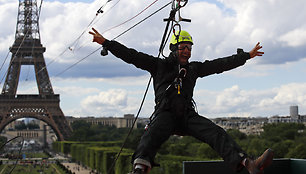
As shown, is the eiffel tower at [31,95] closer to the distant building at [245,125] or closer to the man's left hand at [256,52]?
the distant building at [245,125]

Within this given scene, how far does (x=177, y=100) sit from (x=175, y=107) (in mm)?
72

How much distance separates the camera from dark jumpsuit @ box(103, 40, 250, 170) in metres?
4.72

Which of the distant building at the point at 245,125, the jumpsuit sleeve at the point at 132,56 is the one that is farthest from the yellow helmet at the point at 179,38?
the distant building at the point at 245,125

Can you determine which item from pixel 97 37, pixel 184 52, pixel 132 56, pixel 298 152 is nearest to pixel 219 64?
pixel 184 52

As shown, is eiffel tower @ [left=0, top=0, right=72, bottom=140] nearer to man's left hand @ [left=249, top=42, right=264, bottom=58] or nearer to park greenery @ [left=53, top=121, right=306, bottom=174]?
park greenery @ [left=53, top=121, right=306, bottom=174]

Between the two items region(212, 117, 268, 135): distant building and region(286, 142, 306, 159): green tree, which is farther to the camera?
region(212, 117, 268, 135): distant building

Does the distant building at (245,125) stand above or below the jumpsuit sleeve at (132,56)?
below

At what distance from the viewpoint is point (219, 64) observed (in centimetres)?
537

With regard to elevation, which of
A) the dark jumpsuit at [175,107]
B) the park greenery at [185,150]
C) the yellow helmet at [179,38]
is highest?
the yellow helmet at [179,38]

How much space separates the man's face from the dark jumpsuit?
0.18 feet

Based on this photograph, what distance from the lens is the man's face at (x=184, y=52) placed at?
5.15 meters

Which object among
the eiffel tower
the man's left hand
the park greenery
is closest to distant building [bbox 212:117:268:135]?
the park greenery

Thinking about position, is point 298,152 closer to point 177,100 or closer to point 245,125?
point 177,100

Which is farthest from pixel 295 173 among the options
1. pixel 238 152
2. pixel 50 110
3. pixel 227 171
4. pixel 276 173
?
pixel 50 110
